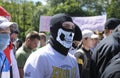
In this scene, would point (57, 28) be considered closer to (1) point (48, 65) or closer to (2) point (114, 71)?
(1) point (48, 65)

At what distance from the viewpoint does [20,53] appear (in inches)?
272

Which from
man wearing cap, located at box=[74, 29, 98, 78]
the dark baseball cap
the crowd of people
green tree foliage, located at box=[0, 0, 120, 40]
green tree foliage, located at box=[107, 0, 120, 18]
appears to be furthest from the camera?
green tree foliage, located at box=[0, 0, 120, 40]

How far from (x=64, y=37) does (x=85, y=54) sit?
1837mm

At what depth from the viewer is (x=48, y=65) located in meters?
4.43

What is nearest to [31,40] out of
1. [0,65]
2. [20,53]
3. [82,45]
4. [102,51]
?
[20,53]

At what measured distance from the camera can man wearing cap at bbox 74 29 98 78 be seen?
629cm

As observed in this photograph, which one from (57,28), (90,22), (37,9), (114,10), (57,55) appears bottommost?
(37,9)

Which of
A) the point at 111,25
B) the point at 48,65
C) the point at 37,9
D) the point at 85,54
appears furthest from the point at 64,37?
the point at 37,9

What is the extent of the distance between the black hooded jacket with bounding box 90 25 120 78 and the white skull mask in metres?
0.42

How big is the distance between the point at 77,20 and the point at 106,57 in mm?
8877

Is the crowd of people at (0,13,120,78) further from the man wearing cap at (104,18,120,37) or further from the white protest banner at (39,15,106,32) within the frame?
the white protest banner at (39,15,106,32)

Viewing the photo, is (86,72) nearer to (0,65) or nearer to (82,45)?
(82,45)

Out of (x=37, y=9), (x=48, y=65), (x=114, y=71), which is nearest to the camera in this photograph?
(x=114, y=71)

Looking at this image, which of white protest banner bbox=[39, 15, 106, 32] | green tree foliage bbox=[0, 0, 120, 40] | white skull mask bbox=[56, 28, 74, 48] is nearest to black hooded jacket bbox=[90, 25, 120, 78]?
white skull mask bbox=[56, 28, 74, 48]
